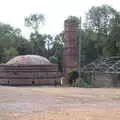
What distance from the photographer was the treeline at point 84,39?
2199 inches

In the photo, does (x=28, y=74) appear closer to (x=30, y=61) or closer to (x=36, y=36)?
(x=30, y=61)

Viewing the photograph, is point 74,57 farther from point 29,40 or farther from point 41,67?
point 29,40

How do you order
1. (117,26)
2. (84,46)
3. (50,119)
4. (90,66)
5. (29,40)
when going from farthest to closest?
(29,40) < (84,46) < (117,26) < (90,66) < (50,119)

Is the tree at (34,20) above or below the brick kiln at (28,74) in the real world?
above

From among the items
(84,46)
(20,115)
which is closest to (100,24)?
(84,46)

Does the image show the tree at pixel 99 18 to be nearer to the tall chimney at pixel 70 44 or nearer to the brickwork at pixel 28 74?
the tall chimney at pixel 70 44

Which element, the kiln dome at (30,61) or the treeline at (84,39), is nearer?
the kiln dome at (30,61)

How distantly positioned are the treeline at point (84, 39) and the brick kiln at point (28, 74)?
36.8ft

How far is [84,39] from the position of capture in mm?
63500

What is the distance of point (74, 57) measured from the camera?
50906mm

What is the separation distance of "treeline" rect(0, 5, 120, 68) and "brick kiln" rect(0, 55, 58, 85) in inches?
442

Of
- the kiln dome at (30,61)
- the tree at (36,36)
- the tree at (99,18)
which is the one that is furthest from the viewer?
the tree at (36,36)

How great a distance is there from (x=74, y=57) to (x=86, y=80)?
7.78 metres

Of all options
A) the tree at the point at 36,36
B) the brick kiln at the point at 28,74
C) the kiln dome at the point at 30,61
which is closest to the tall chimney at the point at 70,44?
the kiln dome at the point at 30,61
